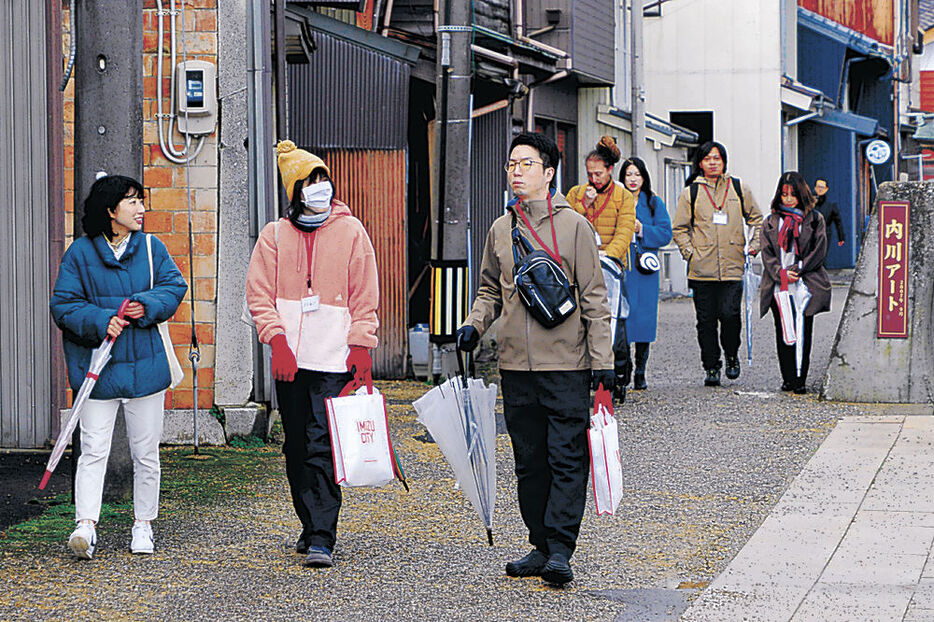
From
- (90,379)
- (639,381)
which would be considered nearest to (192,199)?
(90,379)

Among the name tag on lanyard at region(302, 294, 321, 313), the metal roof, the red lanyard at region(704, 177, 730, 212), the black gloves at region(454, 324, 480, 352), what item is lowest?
the black gloves at region(454, 324, 480, 352)

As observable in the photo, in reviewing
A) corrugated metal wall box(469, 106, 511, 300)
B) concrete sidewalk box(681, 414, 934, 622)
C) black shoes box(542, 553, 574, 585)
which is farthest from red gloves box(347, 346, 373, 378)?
corrugated metal wall box(469, 106, 511, 300)

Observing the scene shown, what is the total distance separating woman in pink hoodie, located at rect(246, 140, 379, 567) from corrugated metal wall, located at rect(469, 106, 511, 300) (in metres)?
8.05

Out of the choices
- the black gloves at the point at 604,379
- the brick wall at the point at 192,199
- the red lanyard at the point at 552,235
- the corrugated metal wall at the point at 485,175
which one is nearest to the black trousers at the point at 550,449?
the black gloves at the point at 604,379

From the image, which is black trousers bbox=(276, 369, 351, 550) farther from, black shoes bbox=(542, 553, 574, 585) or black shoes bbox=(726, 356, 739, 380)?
black shoes bbox=(726, 356, 739, 380)

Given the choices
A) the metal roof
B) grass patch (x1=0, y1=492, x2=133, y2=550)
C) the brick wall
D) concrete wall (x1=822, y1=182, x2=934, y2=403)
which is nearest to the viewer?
grass patch (x1=0, y1=492, x2=133, y2=550)

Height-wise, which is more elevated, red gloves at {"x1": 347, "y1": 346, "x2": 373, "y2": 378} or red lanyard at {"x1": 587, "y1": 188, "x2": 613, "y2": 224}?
red lanyard at {"x1": 587, "y1": 188, "x2": 613, "y2": 224}

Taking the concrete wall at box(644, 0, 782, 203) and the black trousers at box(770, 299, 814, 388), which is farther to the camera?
the concrete wall at box(644, 0, 782, 203)

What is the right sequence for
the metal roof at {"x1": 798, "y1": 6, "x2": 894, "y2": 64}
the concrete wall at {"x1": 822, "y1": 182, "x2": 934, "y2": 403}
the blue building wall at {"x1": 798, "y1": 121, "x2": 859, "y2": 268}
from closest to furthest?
1. the concrete wall at {"x1": 822, "y1": 182, "x2": 934, "y2": 403}
2. the metal roof at {"x1": 798, "y1": 6, "x2": 894, "y2": 64}
3. the blue building wall at {"x1": 798, "y1": 121, "x2": 859, "y2": 268}

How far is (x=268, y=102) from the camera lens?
9.51 metres

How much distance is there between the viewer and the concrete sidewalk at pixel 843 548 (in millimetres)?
5410

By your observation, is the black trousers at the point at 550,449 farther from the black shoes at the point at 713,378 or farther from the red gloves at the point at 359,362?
the black shoes at the point at 713,378

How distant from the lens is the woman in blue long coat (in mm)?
11281

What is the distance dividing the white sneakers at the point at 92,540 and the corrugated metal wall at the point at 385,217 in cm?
601
